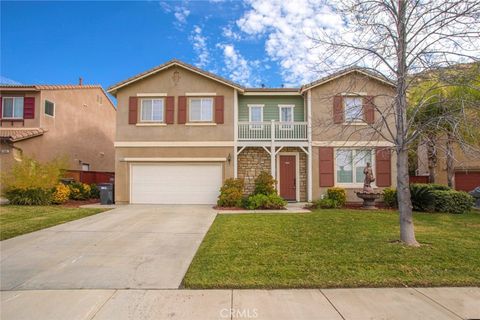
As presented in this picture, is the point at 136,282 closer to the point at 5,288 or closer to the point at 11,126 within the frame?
the point at 5,288

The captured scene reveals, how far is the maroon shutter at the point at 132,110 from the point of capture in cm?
1443

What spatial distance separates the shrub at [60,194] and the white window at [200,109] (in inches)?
270

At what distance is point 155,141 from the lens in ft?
46.9

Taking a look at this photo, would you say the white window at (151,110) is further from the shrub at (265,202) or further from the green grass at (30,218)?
the shrub at (265,202)

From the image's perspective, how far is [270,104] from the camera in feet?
51.0

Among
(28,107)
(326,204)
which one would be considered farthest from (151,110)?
(326,204)

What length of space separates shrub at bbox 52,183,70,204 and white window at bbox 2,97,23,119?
6.89 metres

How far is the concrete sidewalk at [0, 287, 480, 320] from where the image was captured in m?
3.56

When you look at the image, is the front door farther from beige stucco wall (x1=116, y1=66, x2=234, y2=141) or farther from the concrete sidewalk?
the concrete sidewalk

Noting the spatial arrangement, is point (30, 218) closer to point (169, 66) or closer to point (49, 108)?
point (169, 66)

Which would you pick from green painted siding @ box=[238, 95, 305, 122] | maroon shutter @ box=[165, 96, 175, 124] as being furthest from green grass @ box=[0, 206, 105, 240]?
green painted siding @ box=[238, 95, 305, 122]

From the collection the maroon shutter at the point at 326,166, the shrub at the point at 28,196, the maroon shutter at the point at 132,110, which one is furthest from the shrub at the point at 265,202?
the shrub at the point at 28,196

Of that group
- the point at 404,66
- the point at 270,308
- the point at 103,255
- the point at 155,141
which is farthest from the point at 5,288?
the point at 155,141

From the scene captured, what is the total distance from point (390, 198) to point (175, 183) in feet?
32.3
